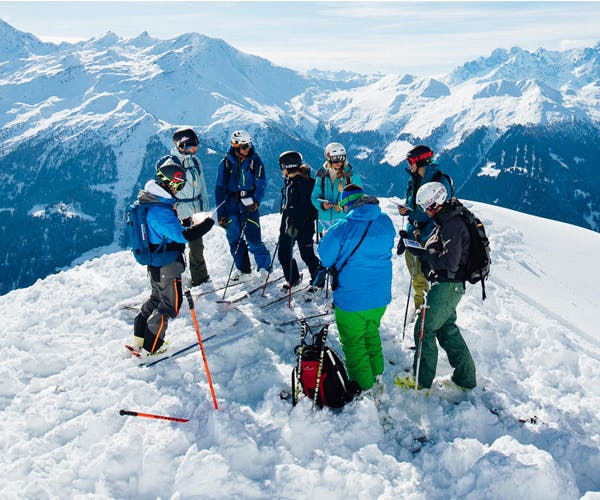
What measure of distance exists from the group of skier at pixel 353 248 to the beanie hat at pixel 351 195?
0.02 metres

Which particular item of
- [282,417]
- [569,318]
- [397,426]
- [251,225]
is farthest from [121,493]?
[569,318]

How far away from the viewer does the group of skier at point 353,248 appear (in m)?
6.03

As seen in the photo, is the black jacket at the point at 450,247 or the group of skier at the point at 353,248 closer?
the black jacket at the point at 450,247

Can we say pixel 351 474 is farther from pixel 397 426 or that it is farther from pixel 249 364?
pixel 249 364

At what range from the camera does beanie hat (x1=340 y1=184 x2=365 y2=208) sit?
6.24m

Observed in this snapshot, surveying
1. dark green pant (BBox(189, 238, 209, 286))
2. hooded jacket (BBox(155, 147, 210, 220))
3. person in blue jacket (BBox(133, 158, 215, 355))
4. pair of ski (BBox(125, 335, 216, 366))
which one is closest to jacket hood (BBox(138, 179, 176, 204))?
person in blue jacket (BBox(133, 158, 215, 355))

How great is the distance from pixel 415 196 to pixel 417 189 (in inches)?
10.3

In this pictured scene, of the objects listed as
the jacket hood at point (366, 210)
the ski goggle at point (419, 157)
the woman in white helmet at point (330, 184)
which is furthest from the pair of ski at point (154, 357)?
the ski goggle at point (419, 157)

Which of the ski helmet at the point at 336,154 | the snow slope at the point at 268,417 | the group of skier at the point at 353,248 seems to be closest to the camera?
the snow slope at the point at 268,417

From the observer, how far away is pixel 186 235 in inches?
289

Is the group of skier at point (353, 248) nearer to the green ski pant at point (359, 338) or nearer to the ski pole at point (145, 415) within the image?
the green ski pant at point (359, 338)

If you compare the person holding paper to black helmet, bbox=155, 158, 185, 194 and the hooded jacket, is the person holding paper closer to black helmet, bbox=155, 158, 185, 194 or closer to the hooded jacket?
the hooded jacket

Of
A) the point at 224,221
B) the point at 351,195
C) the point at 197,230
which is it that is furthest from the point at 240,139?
the point at 351,195

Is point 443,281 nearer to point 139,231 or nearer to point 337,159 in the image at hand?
point 337,159
